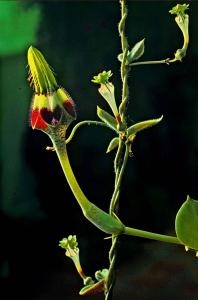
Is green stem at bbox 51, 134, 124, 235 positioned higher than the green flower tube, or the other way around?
the green flower tube

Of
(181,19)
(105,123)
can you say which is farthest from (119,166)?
(181,19)

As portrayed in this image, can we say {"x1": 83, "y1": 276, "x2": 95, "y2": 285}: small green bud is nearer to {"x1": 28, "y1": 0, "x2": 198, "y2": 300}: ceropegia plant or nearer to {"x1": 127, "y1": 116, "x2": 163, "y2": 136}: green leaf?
{"x1": 28, "y1": 0, "x2": 198, "y2": 300}: ceropegia plant

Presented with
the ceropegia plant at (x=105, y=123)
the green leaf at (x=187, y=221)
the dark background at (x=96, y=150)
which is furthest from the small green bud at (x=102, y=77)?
the dark background at (x=96, y=150)

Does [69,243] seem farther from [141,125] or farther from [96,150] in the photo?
[96,150]

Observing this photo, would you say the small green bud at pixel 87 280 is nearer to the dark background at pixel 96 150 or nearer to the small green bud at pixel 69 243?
the small green bud at pixel 69 243

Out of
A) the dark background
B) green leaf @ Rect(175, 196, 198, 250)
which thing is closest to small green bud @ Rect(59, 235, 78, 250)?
green leaf @ Rect(175, 196, 198, 250)

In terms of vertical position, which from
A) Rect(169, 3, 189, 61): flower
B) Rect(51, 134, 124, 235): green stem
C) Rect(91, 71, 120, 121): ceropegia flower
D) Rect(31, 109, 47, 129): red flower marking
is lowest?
Rect(51, 134, 124, 235): green stem

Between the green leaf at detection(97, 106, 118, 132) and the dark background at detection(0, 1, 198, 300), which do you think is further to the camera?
the dark background at detection(0, 1, 198, 300)
